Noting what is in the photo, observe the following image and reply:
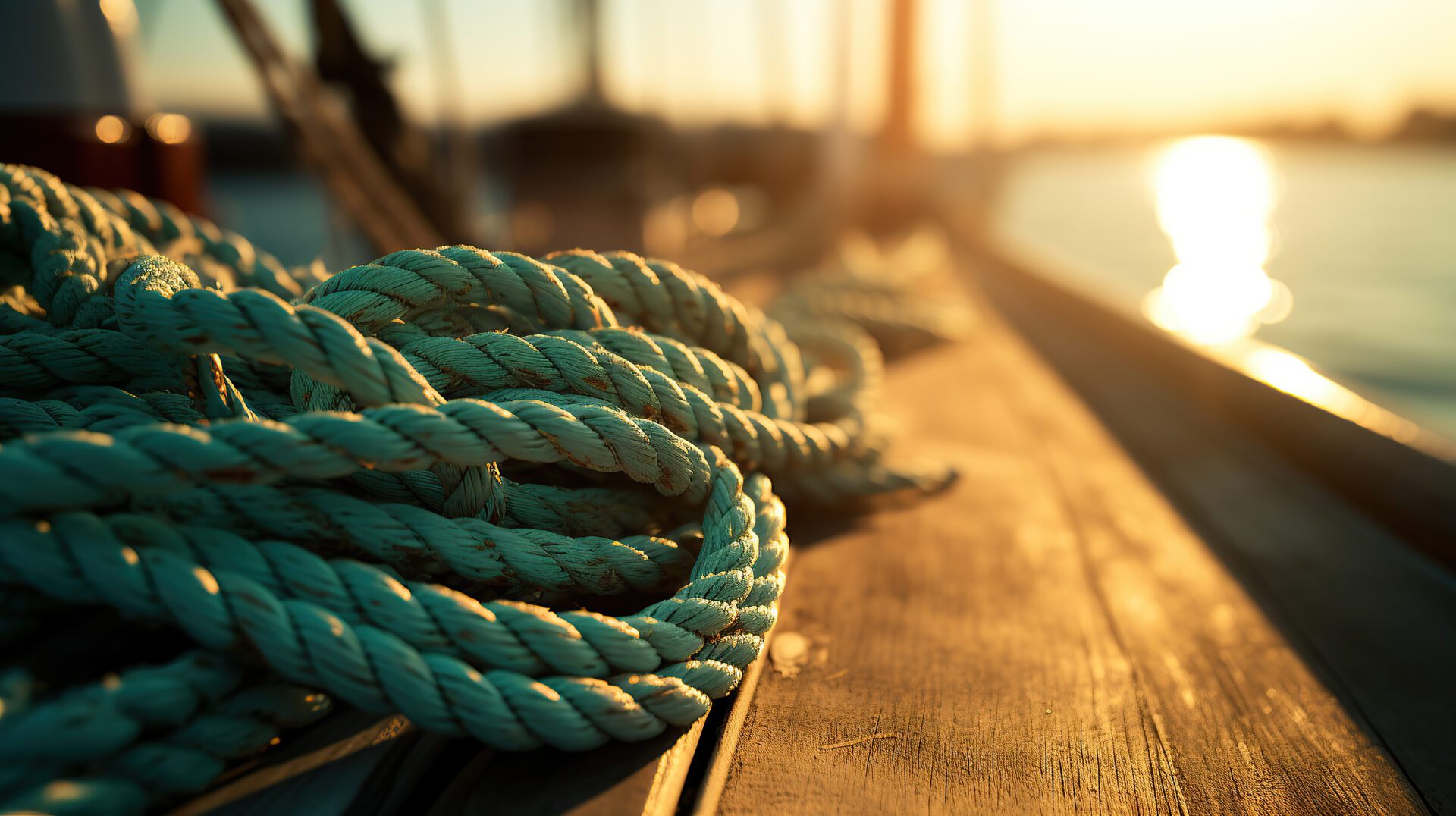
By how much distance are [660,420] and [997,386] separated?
140 centimetres

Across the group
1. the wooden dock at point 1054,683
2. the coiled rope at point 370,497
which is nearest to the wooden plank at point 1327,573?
the wooden dock at point 1054,683

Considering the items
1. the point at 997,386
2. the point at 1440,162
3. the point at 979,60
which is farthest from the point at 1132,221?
the point at 1440,162

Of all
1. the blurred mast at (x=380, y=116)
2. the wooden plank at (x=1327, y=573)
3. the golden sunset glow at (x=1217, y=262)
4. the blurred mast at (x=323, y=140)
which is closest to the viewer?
the wooden plank at (x=1327, y=573)

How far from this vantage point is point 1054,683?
77 cm

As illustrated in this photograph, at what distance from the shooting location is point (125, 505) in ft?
1.94

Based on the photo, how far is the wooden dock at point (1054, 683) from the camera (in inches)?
23.9

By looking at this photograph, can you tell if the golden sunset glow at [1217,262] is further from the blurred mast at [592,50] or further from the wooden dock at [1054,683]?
the blurred mast at [592,50]

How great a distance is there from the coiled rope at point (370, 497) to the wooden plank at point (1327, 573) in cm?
61

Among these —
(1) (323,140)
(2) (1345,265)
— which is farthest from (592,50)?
(2) (1345,265)

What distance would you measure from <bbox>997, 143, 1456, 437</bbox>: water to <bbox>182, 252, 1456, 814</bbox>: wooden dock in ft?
2.26

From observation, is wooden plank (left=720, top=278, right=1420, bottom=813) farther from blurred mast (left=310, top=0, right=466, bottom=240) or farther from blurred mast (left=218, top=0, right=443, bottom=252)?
blurred mast (left=310, top=0, right=466, bottom=240)

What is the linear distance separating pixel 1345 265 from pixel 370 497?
19.6 m

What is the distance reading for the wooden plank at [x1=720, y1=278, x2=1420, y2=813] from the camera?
2.10 ft

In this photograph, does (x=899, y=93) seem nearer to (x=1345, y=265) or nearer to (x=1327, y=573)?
(x=1327, y=573)
